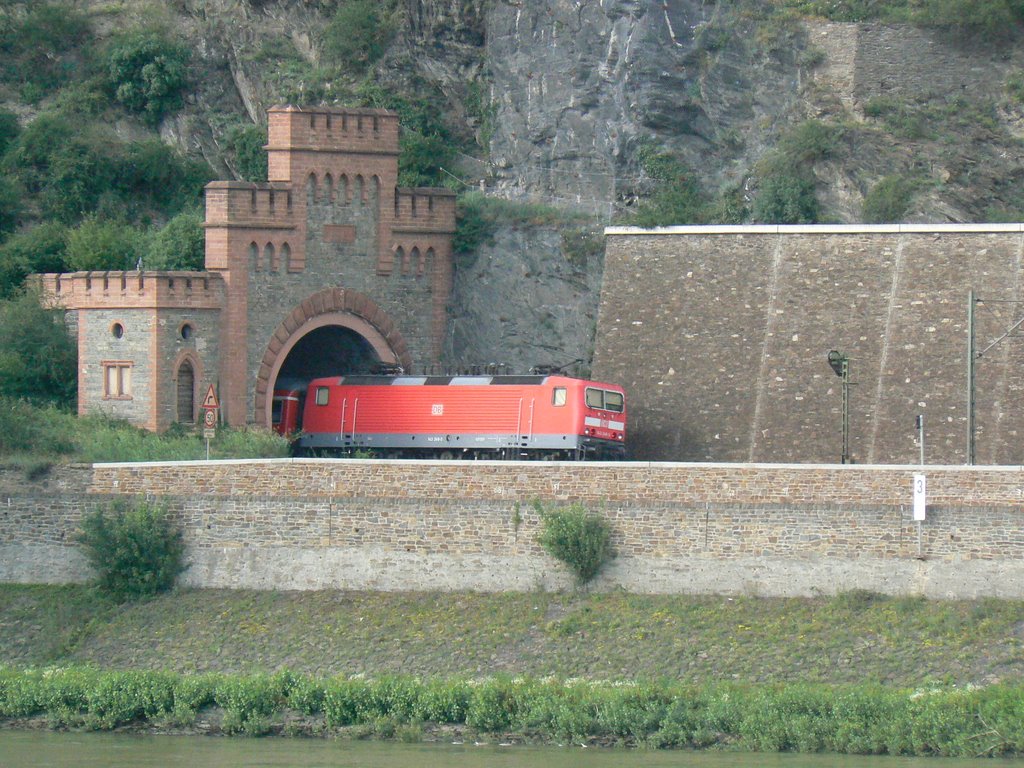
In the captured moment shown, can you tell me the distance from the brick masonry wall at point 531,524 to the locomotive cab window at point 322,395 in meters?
8.29

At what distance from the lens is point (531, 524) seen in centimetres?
4338

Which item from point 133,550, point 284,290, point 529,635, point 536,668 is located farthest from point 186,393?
point 536,668

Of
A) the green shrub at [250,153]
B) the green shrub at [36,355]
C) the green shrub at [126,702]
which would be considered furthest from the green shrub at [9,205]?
the green shrub at [126,702]

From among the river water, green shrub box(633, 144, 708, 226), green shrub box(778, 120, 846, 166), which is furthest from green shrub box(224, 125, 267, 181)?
the river water

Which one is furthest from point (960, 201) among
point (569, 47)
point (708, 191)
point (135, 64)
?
point (135, 64)

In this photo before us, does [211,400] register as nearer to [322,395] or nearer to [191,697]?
[322,395]

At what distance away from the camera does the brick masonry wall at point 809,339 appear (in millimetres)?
49656

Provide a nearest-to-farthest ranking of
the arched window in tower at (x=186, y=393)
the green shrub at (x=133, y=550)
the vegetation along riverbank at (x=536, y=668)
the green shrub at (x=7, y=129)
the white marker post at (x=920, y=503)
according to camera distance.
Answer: the vegetation along riverbank at (x=536, y=668) < the white marker post at (x=920, y=503) < the green shrub at (x=133, y=550) < the arched window in tower at (x=186, y=393) < the green shrub at (x=7, y=129)

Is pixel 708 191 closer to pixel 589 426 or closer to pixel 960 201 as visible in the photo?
pixel 960 201

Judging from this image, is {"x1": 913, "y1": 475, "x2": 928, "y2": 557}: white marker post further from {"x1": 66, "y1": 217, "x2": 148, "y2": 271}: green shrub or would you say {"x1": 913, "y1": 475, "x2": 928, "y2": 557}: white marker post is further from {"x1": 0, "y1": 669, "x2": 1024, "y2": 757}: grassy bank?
{"x1": 66, "y1": 217, "x2": 148, "y2": 271}: green shrub

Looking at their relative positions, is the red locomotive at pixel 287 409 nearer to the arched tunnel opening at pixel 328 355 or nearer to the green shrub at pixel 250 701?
the arched tunnel opening at pixel 328 355

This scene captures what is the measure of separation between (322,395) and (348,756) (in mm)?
17965

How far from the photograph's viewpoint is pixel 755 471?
139 ft

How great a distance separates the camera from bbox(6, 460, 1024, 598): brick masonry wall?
4131cm
